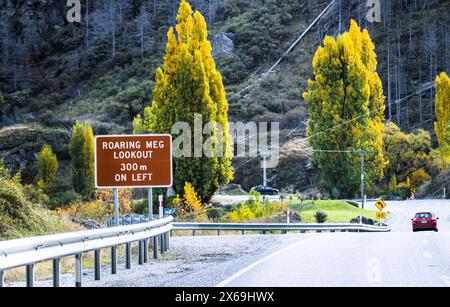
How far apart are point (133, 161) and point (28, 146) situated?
71.2 metres

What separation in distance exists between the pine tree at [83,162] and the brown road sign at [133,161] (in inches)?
1732

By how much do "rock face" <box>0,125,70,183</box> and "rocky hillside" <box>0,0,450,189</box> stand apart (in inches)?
6.5

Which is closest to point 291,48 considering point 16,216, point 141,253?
point 16,216

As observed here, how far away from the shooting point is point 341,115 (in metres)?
62.5

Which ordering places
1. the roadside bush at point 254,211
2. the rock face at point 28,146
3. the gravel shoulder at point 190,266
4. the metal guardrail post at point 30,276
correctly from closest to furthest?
the metal guardrail post at point 30,276, the gravel shoulder at point 190,266, the roadside bush at point 254,211, the rock face at point 28,146

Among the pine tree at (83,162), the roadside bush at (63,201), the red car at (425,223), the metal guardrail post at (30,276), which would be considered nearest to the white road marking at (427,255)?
the metal guardrail post at (30,276)

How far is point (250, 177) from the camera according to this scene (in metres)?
82.7

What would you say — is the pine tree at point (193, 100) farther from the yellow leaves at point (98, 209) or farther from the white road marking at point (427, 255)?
the white road marking at point (427, 255)

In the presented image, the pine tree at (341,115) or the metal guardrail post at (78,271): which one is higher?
the pine tree at (341,115)

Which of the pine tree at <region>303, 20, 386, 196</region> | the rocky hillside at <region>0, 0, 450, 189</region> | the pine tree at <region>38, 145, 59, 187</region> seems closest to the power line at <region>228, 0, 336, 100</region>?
the rocky hillside at <region>0, 0, 450, 189</region>

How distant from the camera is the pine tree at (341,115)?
62.1m

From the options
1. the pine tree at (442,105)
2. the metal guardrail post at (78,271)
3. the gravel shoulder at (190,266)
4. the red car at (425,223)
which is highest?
the pine tree at (442,105)

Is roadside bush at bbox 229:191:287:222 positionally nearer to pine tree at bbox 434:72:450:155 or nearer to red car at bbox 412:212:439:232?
red car at bbox 412:212:439:232

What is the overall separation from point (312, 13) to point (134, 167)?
11047 centimetres
